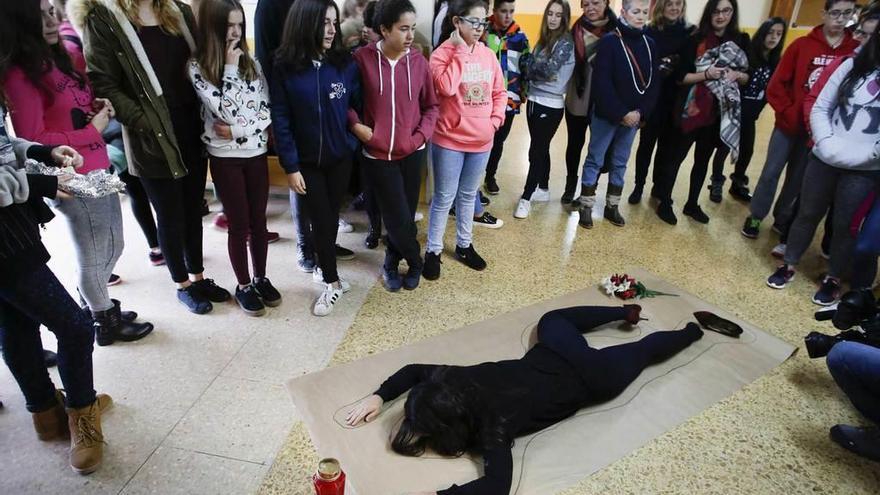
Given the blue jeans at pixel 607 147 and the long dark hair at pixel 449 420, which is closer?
the long dark hair at pixel 449 420

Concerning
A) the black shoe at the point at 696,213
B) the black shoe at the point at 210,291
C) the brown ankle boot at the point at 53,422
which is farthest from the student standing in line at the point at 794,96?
the brown ankle boot at the point at 53,422

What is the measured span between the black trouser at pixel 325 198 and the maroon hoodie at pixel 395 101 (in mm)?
189

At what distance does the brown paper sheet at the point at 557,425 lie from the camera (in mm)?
1533

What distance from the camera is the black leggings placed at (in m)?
1.76

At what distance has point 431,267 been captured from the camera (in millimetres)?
2617

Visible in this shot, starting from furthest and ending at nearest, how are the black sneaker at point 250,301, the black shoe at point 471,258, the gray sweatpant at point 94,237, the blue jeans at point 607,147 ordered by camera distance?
1. the blue jeans at point 607,147
2. the black shoe at point 471,258
3. the black sneaker at point 250,301
4. the gray sweatpant at point 94,237

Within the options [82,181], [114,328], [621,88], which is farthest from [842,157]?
[114,328]

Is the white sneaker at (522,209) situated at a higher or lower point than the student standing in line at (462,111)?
lower

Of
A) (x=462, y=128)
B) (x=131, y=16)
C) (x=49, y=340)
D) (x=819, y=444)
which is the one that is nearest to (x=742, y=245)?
(x=819, y=444)

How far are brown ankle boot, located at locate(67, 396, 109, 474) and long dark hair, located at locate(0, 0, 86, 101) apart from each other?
976 millimetres

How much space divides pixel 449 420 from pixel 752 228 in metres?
2.68

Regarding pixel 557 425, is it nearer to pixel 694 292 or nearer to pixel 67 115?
pixel 694 292

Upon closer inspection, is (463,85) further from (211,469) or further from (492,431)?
(211,469)

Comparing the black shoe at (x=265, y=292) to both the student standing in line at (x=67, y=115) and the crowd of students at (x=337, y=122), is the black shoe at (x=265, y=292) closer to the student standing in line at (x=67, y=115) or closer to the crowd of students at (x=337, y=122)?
the crowd of students at (x=337, y=122)
